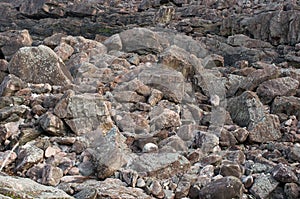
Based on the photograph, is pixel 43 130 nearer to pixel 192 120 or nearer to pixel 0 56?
pixel 192 120

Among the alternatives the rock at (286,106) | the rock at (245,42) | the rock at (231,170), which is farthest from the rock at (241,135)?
the rock at (245,42)

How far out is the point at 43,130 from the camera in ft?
22.7

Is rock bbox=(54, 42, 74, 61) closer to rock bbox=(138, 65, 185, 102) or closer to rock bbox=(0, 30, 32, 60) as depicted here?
rock bbox=(0, 30, 32, 60)

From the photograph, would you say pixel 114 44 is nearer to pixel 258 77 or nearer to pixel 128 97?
pixel 128 97

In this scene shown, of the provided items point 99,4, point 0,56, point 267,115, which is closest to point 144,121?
point 267,115

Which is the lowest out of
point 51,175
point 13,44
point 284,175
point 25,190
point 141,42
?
point 13,44

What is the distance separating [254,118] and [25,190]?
4.68 metres

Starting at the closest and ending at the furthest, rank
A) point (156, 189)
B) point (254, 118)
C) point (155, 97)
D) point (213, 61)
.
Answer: point (156, 189)
point (254, 118)
point (155, 97)
point (213, 61)

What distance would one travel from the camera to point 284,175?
579 centimetres

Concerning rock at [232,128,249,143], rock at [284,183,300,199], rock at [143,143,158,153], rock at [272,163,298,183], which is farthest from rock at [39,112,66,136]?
rock at [284,183,300,199]

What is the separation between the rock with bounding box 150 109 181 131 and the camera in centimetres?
741

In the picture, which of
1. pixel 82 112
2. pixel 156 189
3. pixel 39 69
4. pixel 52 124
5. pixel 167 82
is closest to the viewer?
pixel 156 189

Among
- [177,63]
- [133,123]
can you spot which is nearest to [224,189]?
[133,123]

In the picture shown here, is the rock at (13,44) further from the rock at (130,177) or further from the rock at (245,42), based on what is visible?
the rock at (130,177)
